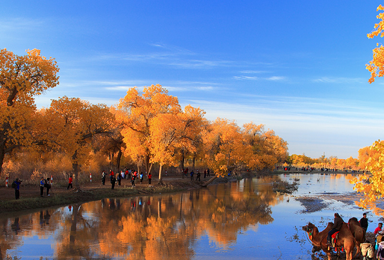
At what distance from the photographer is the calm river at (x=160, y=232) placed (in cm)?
1197

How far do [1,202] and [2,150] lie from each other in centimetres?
358

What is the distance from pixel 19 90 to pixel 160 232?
560 inches

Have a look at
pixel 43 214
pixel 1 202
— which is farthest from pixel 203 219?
pixel 1 202

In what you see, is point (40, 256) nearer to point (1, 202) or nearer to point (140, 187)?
point (1, 202)

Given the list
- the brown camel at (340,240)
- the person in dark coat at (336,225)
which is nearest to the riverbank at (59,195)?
the brown camel at (340,240)

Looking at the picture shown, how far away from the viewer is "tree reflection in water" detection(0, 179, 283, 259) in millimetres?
12203

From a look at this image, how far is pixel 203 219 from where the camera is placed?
63.9ft

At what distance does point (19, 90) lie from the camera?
2066 centimetres

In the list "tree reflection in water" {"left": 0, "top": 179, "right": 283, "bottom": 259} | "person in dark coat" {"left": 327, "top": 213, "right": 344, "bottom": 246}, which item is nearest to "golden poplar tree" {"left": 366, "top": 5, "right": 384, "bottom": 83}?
"person in dark coat" {"left": 327, "top": 213, "right": 344, "bottom": 246}

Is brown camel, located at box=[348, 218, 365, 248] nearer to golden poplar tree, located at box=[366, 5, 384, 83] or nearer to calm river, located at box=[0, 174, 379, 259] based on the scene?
calm river, located at box=[0, 174, 379, 259]

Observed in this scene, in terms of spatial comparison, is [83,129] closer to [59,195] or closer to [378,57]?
[59,195]

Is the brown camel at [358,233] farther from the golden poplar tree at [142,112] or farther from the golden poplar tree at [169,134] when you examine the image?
the golden poplar tree at [142,112]

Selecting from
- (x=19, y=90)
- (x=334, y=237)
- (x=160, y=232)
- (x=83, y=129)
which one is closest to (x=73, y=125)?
(x=83, y=129)

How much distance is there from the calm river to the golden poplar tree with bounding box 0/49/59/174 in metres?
5.36
